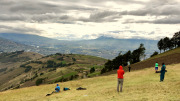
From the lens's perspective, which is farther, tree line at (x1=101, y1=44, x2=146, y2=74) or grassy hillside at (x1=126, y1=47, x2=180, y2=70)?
tree line at (x1=101, y1=44, x2=146, y2=74)

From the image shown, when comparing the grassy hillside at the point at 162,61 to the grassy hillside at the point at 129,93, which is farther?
the grassy hillside at the point at 162,61

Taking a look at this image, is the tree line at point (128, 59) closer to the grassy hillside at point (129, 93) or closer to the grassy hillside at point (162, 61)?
the grassy hillside at point (162, 61)

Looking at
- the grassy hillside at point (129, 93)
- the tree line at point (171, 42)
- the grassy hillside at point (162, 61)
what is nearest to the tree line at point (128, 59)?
the tree line at point (171, 42)

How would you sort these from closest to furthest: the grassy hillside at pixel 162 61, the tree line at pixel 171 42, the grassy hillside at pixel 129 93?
the grassy hillside at pixel 129 93
the grassy hillside at pixel 162 61
the tree line at pixel 171 42

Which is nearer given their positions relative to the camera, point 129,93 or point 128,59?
point 129,93

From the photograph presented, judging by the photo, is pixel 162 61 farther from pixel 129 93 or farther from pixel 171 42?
pixel 171 42

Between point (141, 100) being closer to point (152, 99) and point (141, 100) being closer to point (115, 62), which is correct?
point (152, 99)

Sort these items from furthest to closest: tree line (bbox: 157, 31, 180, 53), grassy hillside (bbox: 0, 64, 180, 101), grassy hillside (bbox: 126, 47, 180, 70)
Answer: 1. tree line (bbox: 157, 31, 180, 53)
2. grassy hillside (bbox: 126, 47, 180, 70)
3. grassy hillside (bbox: 0, 64, 180, 101)

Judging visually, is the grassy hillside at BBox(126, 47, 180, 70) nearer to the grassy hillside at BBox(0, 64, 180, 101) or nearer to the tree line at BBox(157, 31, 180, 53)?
the grassy hillside at BBox(0, 64, 180, 101)

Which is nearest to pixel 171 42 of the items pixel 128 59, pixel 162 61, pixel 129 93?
pixel 128 59

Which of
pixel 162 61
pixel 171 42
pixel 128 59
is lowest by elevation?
pixel 128 59

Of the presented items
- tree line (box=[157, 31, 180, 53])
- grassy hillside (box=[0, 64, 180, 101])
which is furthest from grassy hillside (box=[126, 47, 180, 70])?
tree line (box=[157, 31, 180, 53])

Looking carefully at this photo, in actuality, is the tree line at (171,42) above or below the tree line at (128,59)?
above

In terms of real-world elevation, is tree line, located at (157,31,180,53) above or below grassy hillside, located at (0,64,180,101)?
above
